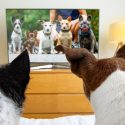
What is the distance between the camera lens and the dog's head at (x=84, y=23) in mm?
2918

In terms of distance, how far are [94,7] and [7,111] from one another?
2694mm

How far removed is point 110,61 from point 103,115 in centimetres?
15

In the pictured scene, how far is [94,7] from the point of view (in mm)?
3090

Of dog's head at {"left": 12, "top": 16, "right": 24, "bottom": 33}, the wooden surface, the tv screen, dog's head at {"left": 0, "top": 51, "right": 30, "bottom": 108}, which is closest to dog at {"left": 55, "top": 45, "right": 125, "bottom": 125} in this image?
dog's head at {"left": 0, "top": 51, "right": 30, "bottom": 108}

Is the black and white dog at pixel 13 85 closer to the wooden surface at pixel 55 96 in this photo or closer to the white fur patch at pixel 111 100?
the white fur patch at pixel 111 100

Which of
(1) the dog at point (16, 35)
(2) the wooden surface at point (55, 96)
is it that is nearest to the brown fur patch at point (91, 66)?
(2) the wooden surface at point (55, 96)

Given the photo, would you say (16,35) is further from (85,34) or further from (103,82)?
(103,82)

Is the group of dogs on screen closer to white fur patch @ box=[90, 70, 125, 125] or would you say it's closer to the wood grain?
the wood grain

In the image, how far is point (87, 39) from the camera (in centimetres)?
294

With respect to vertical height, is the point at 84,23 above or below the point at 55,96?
above

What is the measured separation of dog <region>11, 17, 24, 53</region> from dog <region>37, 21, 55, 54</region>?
0.81 ft

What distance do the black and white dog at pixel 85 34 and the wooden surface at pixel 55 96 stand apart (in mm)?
522

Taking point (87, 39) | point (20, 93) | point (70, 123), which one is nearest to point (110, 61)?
point (20, 93)

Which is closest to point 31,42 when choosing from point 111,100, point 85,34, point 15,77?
point 85,34
